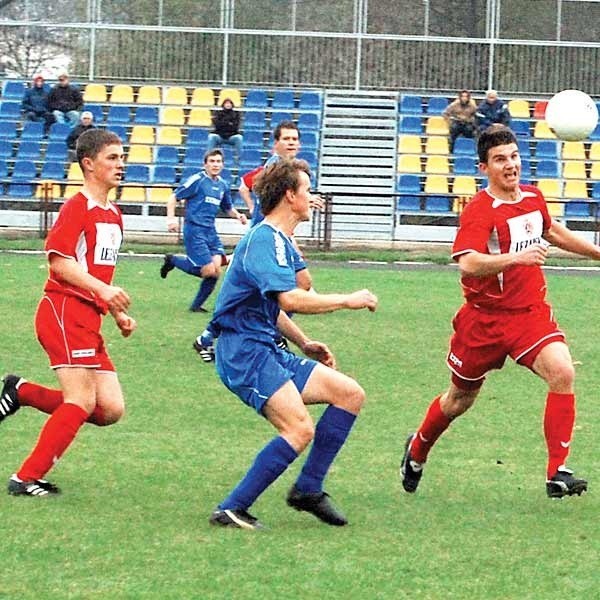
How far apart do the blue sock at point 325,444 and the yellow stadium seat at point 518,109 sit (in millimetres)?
21288

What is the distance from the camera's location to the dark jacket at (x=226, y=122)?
25297mm

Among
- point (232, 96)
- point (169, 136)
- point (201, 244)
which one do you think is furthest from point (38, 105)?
point (201, 244)

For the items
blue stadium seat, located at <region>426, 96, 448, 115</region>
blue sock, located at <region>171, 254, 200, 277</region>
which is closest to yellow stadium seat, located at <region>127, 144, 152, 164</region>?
blue stadium seat, located at <region>426, 96, 448, 115</region>

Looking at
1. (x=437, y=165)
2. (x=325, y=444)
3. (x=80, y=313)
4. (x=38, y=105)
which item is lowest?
(x=325, y=444)

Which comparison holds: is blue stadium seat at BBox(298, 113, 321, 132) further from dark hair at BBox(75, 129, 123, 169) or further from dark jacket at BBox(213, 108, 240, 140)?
dark hair at BBox(75, 129, 123, 169)

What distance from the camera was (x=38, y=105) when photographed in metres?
26.9

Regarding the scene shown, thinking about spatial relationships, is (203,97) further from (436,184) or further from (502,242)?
(502,242)

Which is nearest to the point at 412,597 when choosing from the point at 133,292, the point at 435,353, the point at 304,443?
the point at 304,443

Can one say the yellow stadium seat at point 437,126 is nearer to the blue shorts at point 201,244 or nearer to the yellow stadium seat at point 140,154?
the yellow stadium seat at point 140,154

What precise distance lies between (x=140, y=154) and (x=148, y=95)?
5.00 feet

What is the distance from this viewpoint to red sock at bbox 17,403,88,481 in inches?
273

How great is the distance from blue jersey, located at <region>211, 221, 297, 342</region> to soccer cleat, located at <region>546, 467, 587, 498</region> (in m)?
1.47

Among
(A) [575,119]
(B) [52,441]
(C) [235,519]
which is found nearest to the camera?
(C) [235,519]

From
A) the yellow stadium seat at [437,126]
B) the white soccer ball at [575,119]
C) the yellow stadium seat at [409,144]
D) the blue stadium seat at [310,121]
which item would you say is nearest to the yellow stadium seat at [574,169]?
the yellow stadium seat at [437,126]
